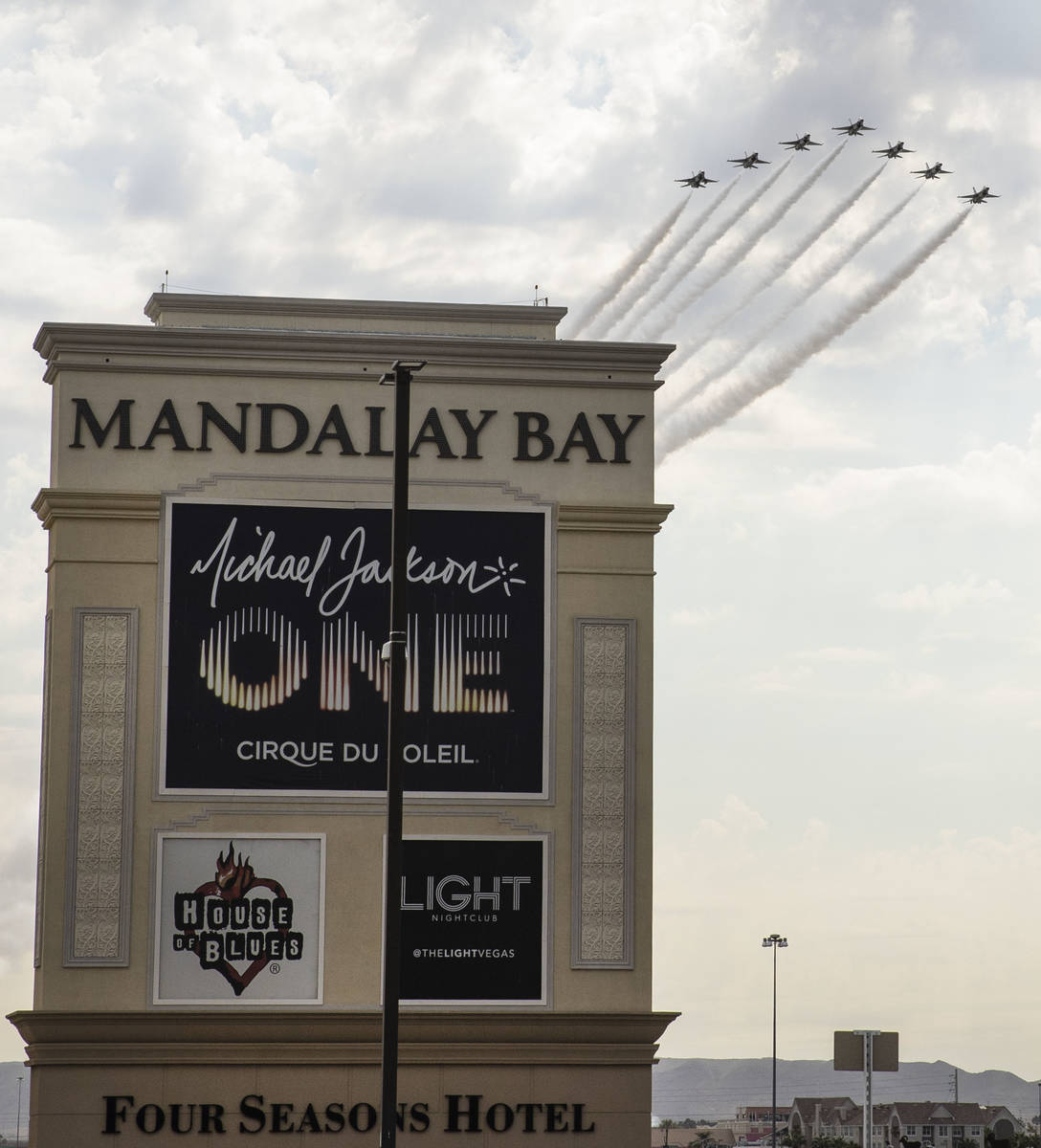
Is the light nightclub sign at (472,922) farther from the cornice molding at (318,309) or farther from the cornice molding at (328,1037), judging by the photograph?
the cornice molding at (318,309)

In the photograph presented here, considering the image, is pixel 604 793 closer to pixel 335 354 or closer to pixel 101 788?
pixel 101 788

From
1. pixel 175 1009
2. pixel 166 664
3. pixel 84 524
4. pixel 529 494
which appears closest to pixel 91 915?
pixel 175 1009

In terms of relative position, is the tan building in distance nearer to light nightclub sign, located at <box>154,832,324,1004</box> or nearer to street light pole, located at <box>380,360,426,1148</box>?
light nightclub sign, located at <box>154,832,324,1004</box>

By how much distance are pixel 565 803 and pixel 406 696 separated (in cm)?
353

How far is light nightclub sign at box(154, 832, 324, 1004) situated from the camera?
3650cm

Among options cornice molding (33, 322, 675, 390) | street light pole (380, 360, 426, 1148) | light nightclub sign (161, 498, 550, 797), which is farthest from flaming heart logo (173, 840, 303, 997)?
street light pole (380, 360, 426, 1148)

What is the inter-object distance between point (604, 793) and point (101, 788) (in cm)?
913

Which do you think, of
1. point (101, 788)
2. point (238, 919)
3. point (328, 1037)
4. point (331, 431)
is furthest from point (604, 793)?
point (101, 788)

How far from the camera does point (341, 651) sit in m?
37.9

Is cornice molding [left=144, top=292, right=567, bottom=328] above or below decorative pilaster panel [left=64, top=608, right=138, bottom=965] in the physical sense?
above

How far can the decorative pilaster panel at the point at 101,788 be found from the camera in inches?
A: 1431

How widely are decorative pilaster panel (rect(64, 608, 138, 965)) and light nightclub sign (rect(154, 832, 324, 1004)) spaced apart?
76cm

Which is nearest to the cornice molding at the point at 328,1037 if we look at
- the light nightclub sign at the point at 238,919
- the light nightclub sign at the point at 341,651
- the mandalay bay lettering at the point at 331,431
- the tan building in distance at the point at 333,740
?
the tan building in distance at the point at 333,740

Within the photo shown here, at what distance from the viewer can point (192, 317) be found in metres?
39.9
